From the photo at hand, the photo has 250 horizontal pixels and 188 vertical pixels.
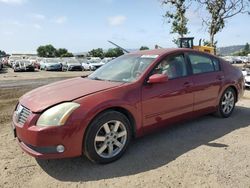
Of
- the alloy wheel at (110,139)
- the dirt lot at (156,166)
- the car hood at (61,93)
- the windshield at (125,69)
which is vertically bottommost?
the dirt lot at (156,166)

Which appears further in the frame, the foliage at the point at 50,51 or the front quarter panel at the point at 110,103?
the foliage at the point at 50,51

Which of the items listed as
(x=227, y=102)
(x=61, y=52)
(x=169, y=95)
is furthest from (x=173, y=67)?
(x=61, y=52)

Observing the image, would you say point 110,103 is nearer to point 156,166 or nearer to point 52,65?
point 156,166

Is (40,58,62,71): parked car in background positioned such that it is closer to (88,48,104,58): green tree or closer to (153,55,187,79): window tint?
(88,48,104,58): green tree

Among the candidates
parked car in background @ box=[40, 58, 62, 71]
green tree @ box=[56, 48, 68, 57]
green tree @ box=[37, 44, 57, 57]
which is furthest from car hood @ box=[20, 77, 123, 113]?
green tree @ box=[37, 44, 57, 57]

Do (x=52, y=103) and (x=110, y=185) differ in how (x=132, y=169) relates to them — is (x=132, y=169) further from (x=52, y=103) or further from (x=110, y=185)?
(x=52, y=103)

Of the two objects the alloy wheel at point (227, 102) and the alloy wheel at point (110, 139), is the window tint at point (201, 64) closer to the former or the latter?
the alloy wheel at point (227, 102)

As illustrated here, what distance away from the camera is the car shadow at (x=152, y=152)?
3.53 meters

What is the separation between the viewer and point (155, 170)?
354 cm

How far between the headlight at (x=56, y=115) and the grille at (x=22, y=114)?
28 centimetres

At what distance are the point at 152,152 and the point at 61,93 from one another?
5.06 ft

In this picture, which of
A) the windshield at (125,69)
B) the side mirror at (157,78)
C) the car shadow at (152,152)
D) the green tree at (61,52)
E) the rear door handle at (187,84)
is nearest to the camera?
the car shadow at (152,152)

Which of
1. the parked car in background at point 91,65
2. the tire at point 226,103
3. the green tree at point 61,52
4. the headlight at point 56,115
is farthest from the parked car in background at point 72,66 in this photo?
the green tree at point 61,52

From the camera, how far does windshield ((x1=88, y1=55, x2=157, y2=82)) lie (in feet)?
14.3
